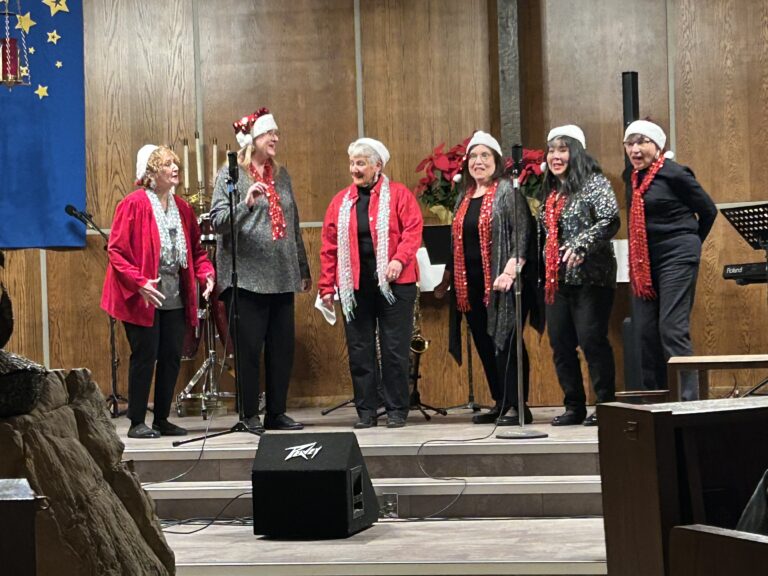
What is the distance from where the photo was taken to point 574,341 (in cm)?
616

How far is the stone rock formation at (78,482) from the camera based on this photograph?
2.70 m

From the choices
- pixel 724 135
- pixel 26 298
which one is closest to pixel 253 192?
pixel 26 298

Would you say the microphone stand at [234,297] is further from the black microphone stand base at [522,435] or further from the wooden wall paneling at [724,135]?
the wooden wall paneling at [724,135]

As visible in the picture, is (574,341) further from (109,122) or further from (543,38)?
(109,122)

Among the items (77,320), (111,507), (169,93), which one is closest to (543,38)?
(169,93)

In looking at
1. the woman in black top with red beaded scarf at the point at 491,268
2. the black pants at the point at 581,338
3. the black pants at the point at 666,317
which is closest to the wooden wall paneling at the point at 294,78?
the woman in black top with red beaded scarf at the point at 491,268

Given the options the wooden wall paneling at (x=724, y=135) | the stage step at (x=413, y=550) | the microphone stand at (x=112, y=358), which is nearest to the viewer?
the stage step at (x=413, y=550)

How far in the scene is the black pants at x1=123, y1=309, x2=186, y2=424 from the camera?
19.7 ft

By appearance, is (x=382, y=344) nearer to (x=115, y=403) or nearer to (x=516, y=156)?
(x=516, y=156)

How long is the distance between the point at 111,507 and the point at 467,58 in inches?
208

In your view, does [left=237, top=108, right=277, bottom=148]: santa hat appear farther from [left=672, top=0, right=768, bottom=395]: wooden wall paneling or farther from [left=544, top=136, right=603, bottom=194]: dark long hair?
[left=672, top=0, right=768, bottom=395]: wooden wall paneling

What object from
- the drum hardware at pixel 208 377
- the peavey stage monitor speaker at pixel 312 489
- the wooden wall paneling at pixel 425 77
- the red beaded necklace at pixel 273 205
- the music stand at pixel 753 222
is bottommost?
the peavey stage monitor speaker at pixel 312 489

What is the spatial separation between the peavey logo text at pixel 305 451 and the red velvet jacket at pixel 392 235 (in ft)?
4.80

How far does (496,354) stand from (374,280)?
717 mm
